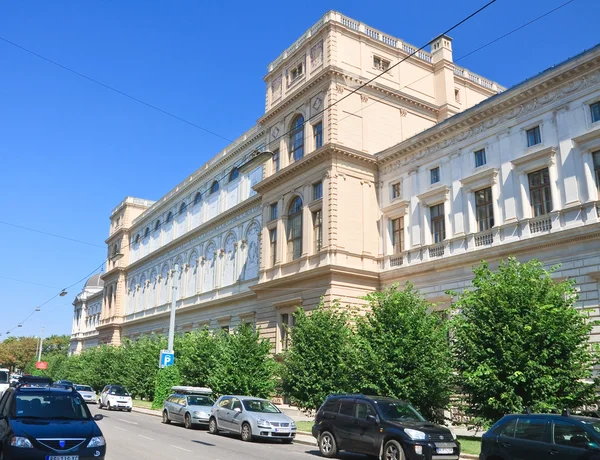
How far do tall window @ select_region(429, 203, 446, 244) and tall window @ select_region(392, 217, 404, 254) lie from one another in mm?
2553

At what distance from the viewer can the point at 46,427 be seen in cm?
1137

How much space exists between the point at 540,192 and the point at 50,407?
74.5 ft

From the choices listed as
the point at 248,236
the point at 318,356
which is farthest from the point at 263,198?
the point at 318,356

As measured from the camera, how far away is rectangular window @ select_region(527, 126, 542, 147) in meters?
27.5

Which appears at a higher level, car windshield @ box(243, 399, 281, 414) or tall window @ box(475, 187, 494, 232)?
tall window @ box(475, 187, 494, 232)

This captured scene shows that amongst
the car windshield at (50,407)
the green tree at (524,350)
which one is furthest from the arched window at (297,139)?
the car windshield at (50,407)

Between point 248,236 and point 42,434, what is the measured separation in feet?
120

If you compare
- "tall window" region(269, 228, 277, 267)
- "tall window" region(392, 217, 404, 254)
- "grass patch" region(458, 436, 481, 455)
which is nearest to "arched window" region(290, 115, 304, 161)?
"tall window" region(269, 228, 277, 267)

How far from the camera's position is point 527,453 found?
37.3 ft

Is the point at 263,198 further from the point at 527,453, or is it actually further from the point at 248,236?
the point at 527,453

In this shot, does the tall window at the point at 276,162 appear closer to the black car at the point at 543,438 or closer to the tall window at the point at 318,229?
the tall window at the point at 318,229

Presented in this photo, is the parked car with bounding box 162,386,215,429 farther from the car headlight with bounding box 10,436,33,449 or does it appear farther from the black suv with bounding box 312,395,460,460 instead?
the car headlight with bounding box 10,436,33,449

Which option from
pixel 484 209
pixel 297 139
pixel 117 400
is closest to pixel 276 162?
pixel 297 139

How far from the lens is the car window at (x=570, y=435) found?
10.7m
